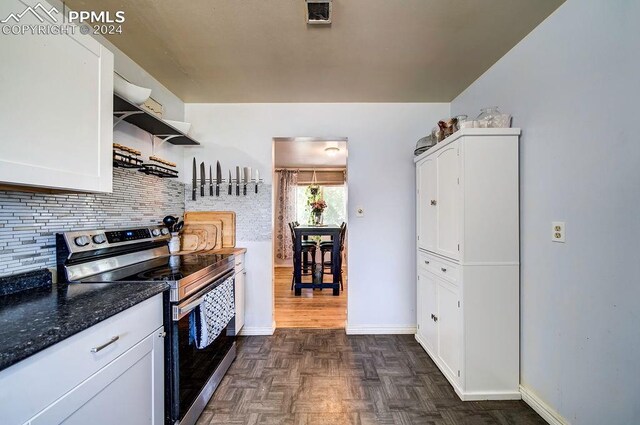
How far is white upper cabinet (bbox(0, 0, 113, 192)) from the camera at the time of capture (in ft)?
2.99

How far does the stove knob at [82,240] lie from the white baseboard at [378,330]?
7.47 ft

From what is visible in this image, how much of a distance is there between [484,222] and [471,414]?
1.21 m

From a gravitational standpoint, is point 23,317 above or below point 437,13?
below

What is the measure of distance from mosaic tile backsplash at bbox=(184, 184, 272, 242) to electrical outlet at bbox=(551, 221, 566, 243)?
7.37 ft

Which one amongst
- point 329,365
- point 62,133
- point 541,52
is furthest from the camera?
point 329,365

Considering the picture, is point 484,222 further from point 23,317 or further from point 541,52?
point 23,317

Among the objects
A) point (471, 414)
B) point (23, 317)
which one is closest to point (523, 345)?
point (471, 414)

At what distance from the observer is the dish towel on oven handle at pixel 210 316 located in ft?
5.10

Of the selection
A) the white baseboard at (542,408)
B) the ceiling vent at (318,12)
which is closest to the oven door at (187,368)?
the ceiling vent at (318,12)

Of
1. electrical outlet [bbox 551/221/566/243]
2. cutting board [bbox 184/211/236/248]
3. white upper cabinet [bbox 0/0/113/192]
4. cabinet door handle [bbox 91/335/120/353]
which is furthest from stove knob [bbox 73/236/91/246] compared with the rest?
electrical outlet [bbox 551/221/566/243]

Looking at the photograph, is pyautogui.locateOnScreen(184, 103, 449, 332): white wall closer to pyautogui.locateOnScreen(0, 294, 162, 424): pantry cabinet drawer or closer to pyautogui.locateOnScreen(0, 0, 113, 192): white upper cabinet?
pyautogui.locateOnScreen(0, 0, 113, 192): white upper cabinet

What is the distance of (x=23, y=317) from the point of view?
0.87m

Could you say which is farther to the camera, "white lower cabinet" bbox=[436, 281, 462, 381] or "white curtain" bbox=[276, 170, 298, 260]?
"white curtain" bbox=[276, 170, 298, 260]

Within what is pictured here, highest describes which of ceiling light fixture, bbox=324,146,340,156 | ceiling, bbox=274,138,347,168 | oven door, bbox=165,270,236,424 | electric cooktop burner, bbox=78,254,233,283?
ceiling, bbox=274,138,347,168
